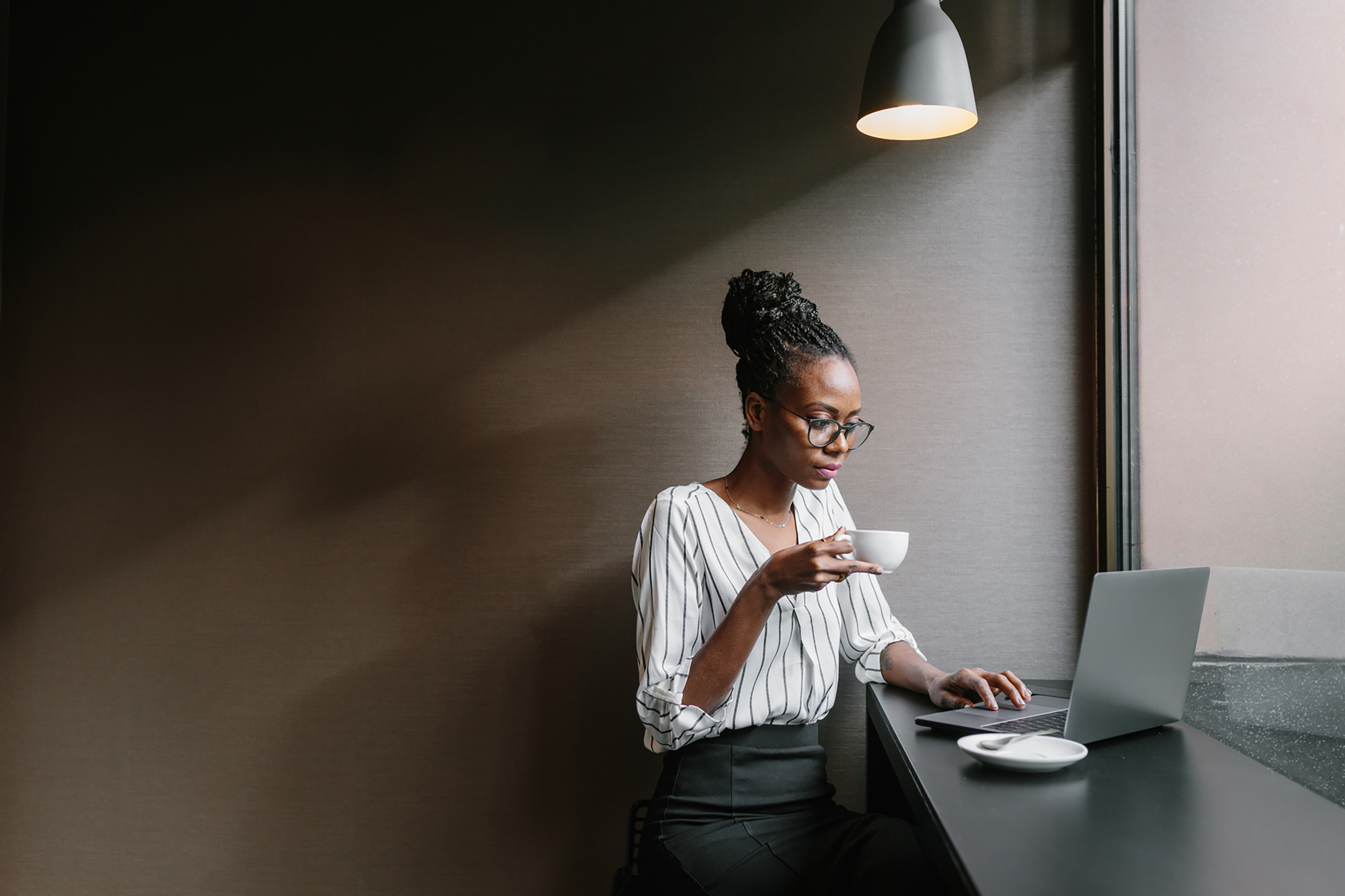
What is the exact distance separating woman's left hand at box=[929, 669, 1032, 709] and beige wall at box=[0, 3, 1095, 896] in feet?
1.42

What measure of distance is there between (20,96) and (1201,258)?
8.37 feet

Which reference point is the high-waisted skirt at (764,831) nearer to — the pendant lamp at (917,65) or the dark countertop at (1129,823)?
the dark countertop at (1129,823)

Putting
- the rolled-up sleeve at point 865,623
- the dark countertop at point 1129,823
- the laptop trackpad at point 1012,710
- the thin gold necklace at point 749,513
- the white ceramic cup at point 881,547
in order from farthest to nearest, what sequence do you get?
the rolled-up sleeve at point 865,623 < the thin gold necklace at point 749,513 < the laptop trackpad at point 1012,710 < the white ceramic cup at point 881,547 < the dark countertop at point 1129,823

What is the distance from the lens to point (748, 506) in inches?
61.4

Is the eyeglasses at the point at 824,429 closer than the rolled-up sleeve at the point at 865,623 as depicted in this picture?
Yes

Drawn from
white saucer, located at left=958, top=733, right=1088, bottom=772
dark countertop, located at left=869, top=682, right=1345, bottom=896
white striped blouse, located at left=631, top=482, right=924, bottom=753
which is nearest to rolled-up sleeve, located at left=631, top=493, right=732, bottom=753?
white striped blouse, located at left=631, top=482, right=924, bottom=753

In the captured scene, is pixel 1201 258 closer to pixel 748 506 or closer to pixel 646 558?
pixel 748 506

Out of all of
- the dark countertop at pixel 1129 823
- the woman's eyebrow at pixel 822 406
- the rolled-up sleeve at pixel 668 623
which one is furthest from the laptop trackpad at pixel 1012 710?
the woman's eyebrow at pixel 822 406

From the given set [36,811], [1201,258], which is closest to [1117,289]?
[1201,258]

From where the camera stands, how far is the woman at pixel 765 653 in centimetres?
127

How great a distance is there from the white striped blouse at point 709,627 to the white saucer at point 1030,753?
0.40 meters

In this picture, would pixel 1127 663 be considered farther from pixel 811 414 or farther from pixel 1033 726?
pixel 811 414

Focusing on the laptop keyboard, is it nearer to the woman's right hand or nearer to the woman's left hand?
the woman's left hand

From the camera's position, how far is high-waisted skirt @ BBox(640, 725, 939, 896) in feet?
4.08
